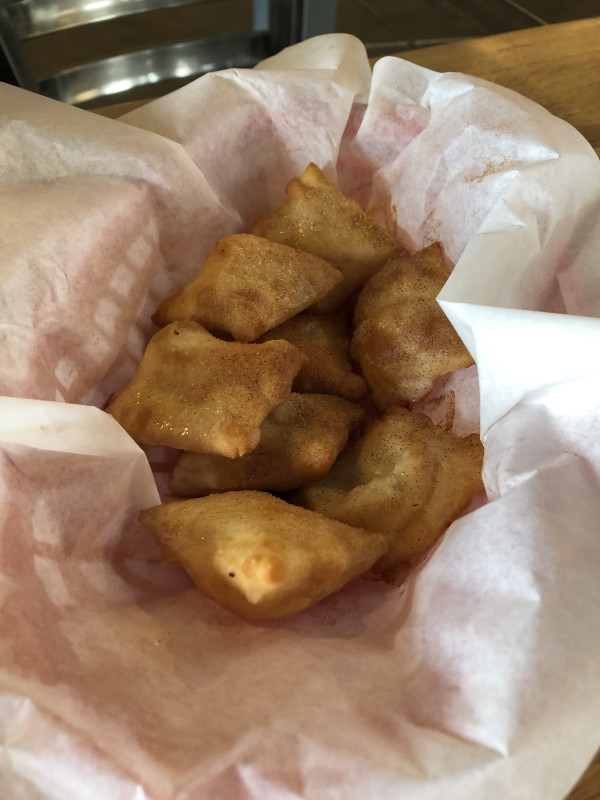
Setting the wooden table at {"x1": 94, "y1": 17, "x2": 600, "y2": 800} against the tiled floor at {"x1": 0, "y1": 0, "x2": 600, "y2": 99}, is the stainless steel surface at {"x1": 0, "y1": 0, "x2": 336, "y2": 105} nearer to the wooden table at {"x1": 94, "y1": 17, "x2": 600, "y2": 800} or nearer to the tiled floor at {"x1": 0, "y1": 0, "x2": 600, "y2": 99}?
the tiled floor at {"x1": 0, "y1": 0, "x2": 600, "y2": 99}

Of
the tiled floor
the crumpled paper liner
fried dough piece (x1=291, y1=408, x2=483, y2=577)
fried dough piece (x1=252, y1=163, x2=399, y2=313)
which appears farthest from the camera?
the tiled floor

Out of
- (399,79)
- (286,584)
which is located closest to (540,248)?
(399,79)

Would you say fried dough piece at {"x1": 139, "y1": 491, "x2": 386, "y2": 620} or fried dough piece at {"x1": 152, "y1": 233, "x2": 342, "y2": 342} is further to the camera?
fried dough piece at {"x1": 152, "y1": 233, "x2": 342, "y2": 342}

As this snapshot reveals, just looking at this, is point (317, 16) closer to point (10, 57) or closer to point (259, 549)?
point (10, 57)

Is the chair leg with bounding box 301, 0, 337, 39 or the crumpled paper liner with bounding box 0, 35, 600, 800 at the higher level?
the chair leg with bounding box 301, 0, 337, 39

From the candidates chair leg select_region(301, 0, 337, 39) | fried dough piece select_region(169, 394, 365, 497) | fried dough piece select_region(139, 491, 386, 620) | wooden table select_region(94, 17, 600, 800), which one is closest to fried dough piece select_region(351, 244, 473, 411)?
fried dough piece select_region(169, 394, 365, 497)
